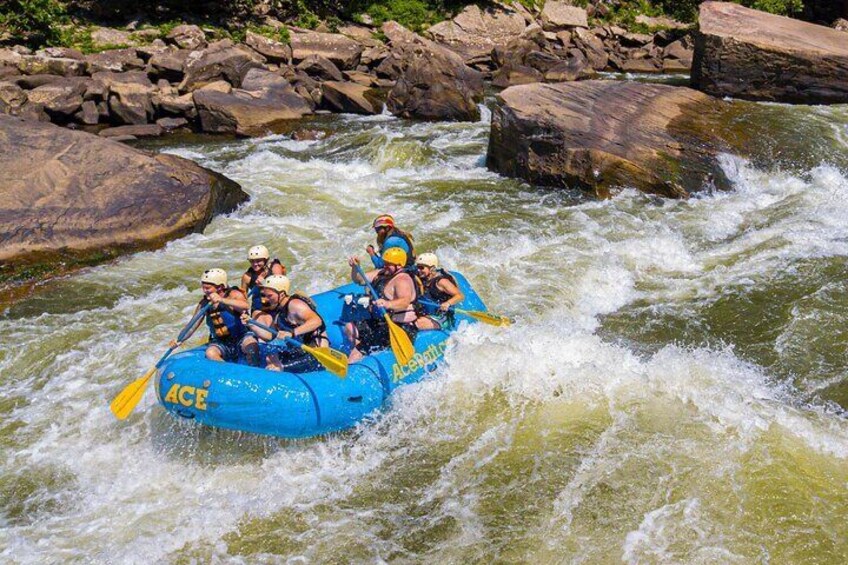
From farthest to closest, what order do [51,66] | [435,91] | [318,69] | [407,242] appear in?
[318,69], [51,66], [435,91], [407,242]

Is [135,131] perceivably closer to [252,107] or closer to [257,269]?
[252,107]

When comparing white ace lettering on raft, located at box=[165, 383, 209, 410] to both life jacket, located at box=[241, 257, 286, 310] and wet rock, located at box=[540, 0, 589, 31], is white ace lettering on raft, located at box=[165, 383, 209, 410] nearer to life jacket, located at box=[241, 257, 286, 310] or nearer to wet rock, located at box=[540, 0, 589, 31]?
life jacket, located at box=[241, 257, 286, 310]

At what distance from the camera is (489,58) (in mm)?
20219

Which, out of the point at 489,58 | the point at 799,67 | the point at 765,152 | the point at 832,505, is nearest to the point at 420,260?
the point at 832,505

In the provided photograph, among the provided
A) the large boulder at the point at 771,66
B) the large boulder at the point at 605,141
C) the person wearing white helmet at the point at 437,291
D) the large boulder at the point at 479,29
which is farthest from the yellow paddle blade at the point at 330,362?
the large boulder at the point at 479,29

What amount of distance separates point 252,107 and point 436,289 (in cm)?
891

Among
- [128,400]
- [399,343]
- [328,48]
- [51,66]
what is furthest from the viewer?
[328,48]

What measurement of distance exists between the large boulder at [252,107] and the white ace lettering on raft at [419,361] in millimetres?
8879

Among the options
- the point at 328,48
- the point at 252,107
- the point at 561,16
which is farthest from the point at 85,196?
the point at 561,16

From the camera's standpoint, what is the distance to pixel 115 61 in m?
15.9

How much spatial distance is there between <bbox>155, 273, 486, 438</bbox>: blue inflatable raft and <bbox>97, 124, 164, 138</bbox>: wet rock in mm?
9028

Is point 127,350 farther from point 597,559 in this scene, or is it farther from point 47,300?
point 597,559

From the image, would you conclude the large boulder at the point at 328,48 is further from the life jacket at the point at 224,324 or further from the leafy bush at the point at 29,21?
the life jacket at the point at 224,324

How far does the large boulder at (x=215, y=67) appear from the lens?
1491 centimetres
